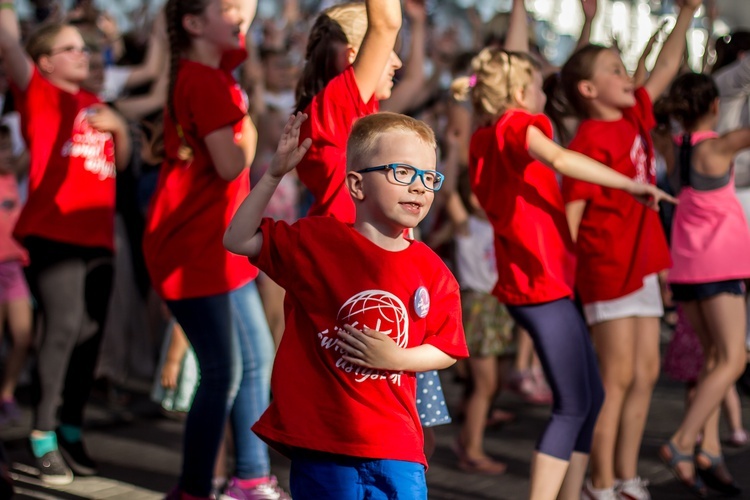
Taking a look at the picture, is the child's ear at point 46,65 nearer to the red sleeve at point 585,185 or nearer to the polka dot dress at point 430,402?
the red sleeve at point 585,185

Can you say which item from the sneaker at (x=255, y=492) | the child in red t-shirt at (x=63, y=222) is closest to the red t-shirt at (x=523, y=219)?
the sneaker at (x=255, y=492)

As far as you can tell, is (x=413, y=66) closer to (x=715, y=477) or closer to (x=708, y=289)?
(x=708, y=289)

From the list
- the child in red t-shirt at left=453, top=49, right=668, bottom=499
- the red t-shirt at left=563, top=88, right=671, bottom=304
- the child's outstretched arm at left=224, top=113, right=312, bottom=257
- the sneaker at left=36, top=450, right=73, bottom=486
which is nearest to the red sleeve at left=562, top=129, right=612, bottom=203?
the red t-shirt at left=563, top=88, right=671, bottom=304

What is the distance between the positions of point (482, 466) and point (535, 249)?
1.64 meters

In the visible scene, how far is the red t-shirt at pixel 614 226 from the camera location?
448 centimetres

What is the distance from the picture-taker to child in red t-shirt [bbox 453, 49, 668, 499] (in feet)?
13.1

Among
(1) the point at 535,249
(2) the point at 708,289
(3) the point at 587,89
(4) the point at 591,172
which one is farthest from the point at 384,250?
(2) the point at 708,289

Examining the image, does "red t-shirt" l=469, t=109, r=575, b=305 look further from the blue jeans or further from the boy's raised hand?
the boy's raised hand

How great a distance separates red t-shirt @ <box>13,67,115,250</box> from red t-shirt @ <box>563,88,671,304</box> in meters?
2.16

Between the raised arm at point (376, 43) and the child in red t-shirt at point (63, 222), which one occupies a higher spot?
the raised arm at point (376, 43)

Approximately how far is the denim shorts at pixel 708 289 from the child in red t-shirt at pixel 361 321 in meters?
2.43

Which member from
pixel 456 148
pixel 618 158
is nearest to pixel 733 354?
pixel 618 158

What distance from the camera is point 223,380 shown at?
13.5 feet

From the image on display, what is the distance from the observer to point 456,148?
6.14 metres
